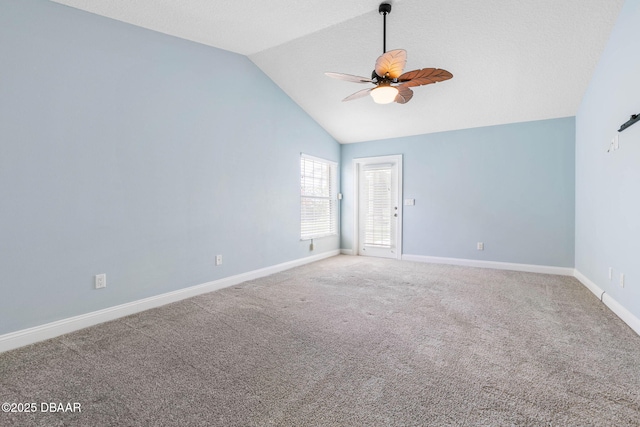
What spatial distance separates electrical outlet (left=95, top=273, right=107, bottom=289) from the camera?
2643 millimetres

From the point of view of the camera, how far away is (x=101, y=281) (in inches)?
105

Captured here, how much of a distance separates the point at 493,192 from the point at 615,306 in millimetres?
2433

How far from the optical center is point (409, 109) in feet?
15.7

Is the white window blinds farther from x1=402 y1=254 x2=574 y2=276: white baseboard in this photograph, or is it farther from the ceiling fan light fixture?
the ceiling fan light fixture

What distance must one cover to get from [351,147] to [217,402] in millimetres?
5416

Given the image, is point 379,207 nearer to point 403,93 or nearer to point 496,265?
point 496,265

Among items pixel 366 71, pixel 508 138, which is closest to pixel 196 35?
pixel 366 71

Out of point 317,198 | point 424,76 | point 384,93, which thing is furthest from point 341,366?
point 317,198

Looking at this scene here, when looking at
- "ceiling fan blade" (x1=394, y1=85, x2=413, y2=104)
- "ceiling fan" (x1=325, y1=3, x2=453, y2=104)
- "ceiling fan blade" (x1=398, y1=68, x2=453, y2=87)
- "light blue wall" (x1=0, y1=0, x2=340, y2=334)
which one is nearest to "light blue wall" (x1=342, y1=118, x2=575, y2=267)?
"ceiling fan blade" (x1=394, y1=85, x2=413, y2=104)

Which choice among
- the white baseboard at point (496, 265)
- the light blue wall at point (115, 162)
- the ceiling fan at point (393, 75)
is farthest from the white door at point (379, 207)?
the ceiling fan at point (393, 75)

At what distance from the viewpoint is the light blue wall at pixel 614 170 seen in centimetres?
242

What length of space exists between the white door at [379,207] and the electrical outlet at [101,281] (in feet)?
14.9

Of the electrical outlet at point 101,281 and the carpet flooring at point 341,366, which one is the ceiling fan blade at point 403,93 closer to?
the carpet flooring at point 341,366

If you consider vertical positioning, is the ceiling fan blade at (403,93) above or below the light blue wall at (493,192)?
above
